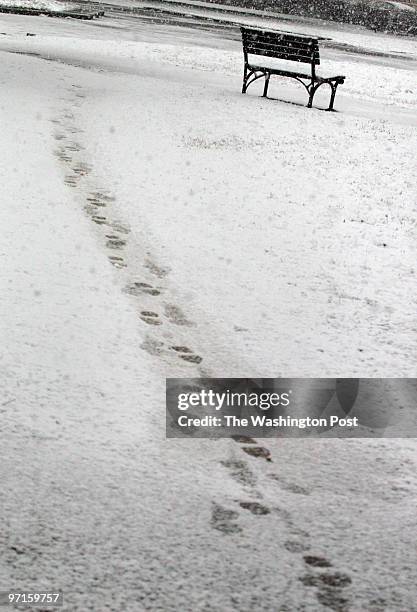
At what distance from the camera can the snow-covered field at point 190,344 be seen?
2.54m

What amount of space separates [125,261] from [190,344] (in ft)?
3.87

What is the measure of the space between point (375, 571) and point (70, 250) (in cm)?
305

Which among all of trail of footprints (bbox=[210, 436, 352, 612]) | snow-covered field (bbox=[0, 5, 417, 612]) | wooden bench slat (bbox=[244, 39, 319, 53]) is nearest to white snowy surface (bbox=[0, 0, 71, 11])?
wooden bench slat (bbox=[244, 39, 319, 53])

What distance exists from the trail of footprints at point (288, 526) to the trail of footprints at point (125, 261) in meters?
0.79

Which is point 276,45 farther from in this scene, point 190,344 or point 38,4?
point 38,4

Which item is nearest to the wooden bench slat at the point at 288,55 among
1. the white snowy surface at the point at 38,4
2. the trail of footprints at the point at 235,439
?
the trail of footprints at the point at 235,439

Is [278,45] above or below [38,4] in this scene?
above

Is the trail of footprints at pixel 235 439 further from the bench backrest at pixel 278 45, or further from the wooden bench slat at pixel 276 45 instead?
the wooden bench slat at pixel 276 45

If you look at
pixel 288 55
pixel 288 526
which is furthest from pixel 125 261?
pixel 288 55

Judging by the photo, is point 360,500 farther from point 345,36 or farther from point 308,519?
point 345,36

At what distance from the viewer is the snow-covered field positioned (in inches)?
99.8

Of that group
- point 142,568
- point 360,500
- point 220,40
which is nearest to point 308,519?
point 360,500

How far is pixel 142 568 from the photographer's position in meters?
2.49

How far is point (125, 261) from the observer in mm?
5062
